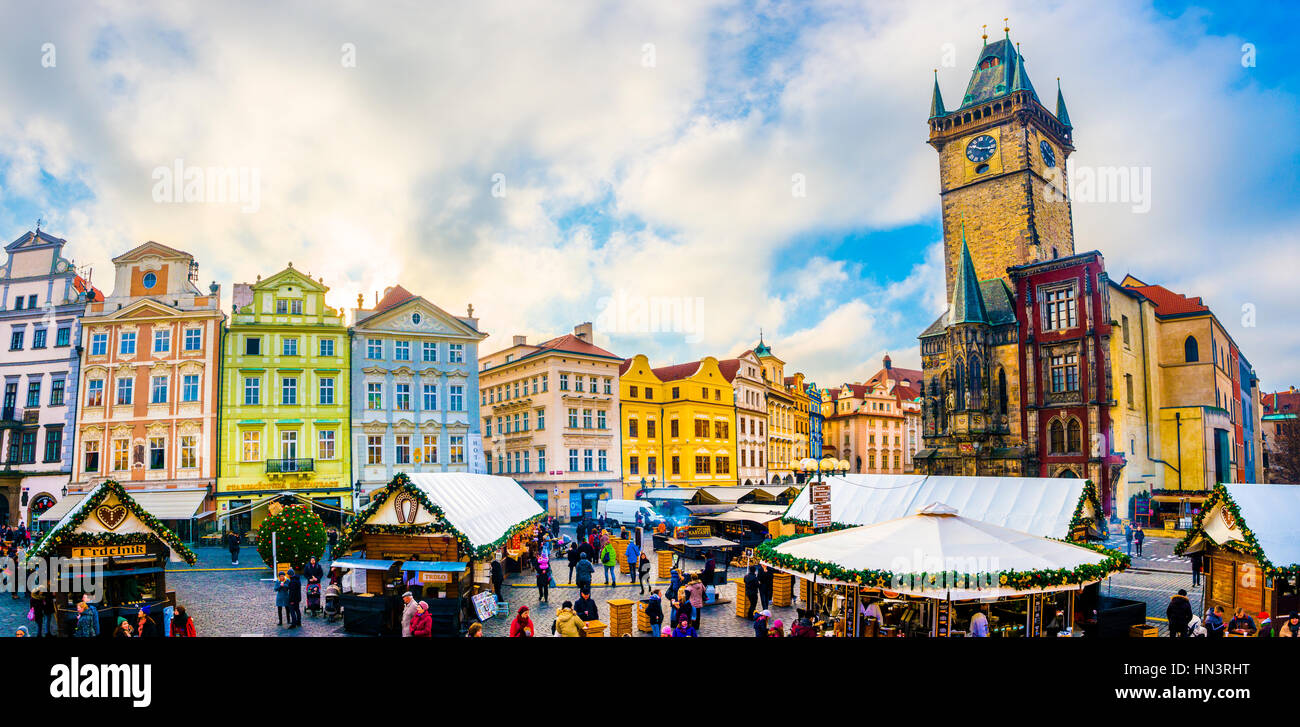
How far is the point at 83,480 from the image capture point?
4131cm

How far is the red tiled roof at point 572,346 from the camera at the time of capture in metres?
55.0

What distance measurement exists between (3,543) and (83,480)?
1471 cm

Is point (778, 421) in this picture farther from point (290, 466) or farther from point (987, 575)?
point (987, 575)

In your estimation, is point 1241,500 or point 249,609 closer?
point 1241,500

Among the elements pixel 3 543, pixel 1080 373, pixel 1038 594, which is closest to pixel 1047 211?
pixel 1080 373

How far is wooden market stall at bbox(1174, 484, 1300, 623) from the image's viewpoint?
16094mm

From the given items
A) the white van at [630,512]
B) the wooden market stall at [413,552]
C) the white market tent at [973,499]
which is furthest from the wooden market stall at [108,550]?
the white van at [630,512]

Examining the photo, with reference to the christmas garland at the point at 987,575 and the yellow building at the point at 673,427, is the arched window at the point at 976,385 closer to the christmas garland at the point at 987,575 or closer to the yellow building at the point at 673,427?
the yellow building at the point at 673,427

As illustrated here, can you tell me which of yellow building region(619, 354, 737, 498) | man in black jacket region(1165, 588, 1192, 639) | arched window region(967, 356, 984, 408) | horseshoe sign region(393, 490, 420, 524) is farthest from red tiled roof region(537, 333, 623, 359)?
man in black jacket region(1165, 588, 1192, 639)

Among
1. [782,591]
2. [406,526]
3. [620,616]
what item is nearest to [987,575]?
[620,616]

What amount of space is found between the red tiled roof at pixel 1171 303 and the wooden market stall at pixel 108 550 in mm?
58805

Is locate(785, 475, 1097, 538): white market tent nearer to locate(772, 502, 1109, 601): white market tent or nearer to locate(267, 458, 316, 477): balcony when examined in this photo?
locate(772, 502, 1109, 601): white market tent

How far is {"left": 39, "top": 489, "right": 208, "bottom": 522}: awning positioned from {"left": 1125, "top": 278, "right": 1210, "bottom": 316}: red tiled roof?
58309 mm
